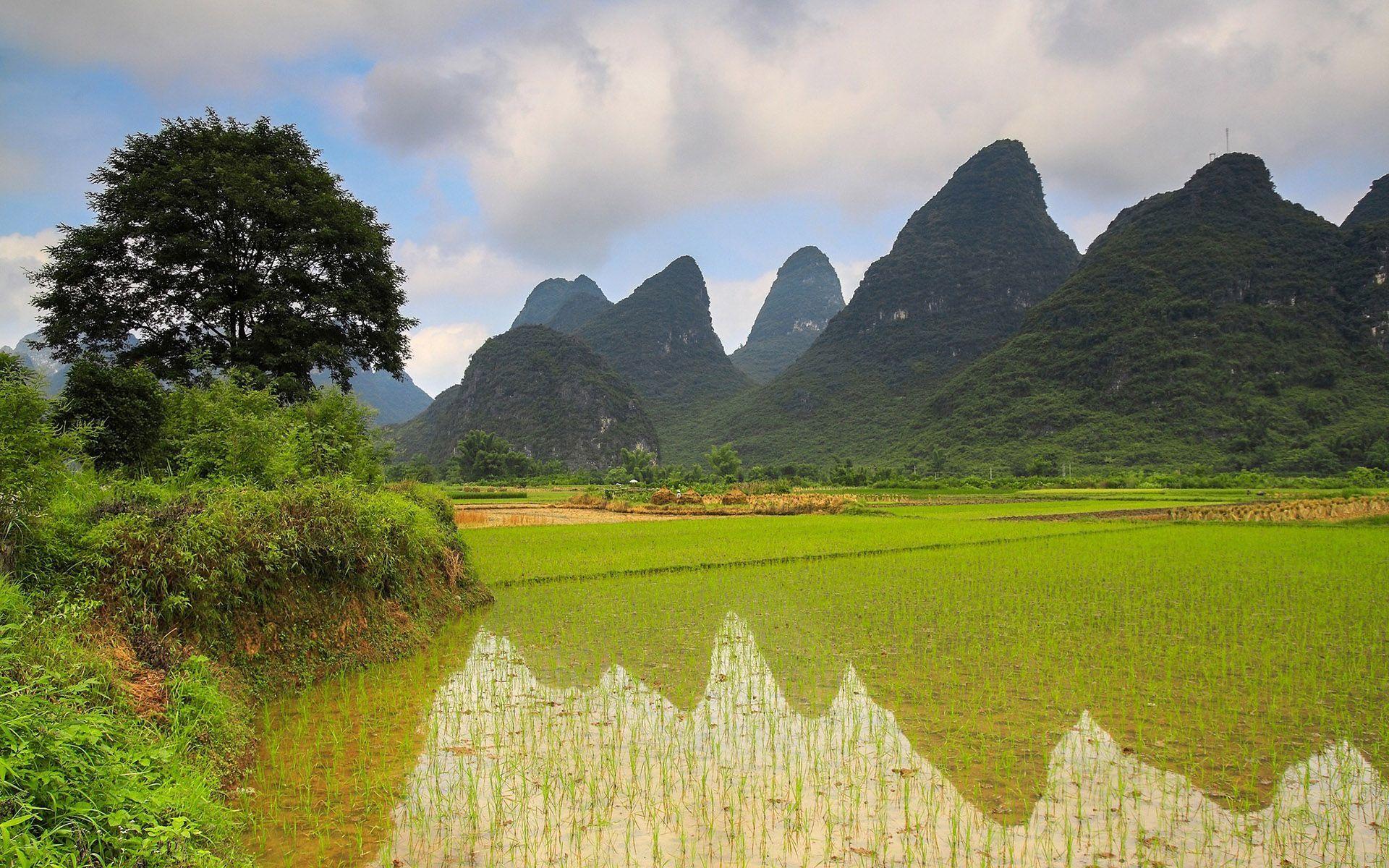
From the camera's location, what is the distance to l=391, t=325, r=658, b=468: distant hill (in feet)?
317

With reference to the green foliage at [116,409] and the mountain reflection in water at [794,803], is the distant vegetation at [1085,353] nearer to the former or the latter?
the mountain reflection in water at [794,803]

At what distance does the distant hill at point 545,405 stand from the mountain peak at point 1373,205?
104861 millimetres

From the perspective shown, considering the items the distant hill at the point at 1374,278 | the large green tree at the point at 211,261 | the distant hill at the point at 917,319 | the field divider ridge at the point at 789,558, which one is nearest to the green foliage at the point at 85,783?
the field divider ridge at the point at 789,558

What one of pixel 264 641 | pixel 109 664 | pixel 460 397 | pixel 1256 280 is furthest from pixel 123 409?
pixel 460 397

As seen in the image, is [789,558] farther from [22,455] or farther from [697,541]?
[22,455]

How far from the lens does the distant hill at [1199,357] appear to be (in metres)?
57.6

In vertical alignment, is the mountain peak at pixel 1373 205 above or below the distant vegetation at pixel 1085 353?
above

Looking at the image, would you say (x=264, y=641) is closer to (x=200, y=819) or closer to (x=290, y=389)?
(x=200, y=819)

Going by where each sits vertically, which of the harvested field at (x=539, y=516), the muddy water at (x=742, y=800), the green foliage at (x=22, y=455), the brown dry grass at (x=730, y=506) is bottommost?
the harvested field at (x=539, y=516)

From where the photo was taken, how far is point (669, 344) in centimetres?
14850

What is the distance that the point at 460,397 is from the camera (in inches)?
4387

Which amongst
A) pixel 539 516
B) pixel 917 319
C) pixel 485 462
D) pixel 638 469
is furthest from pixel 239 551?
pixel 917 319

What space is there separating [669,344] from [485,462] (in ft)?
286

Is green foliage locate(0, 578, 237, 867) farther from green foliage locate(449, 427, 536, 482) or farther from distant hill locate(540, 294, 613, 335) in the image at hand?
distant hill locate(540, 294, 613, 335)
